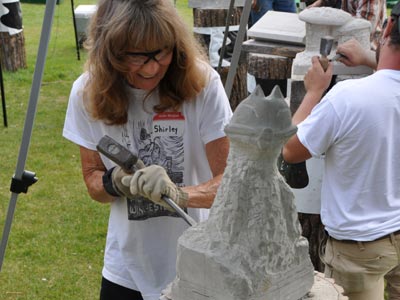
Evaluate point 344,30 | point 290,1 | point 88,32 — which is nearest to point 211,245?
point 88,32

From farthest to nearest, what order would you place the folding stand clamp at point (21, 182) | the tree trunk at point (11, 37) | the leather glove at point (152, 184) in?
the tree trunk at point (11, 37) < the folding stand clamp at point (21, 182) < the leather glove at point (152, 184)

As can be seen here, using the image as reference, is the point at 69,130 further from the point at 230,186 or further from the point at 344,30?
the point at 344,30

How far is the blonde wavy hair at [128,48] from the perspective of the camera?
201 centimetres

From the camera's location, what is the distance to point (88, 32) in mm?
2186

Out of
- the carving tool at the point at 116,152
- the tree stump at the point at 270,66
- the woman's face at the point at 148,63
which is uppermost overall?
the woman's face at the point at 148,63

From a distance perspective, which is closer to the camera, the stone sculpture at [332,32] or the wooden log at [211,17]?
the stone sculpture at [332,32]

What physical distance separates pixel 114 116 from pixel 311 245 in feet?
5.90

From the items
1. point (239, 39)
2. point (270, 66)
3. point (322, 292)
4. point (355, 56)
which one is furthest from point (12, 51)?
point (322, 292)

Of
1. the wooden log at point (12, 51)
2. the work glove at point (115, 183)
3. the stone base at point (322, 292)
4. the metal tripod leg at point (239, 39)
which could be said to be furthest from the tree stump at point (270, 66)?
the wooden log at point (12, 51)

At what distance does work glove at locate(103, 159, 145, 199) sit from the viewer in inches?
80.0

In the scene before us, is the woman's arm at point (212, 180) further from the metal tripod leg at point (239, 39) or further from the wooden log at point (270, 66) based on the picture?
the wooden log at point (270, 66)

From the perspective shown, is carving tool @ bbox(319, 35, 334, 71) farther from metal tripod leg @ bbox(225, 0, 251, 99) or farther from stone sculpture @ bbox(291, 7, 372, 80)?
metal tripod leg @ bbox(225, 0, 251, 99)

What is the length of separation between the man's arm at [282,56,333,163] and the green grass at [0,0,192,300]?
0.62m

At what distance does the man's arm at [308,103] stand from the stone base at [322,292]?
737 millimetres
